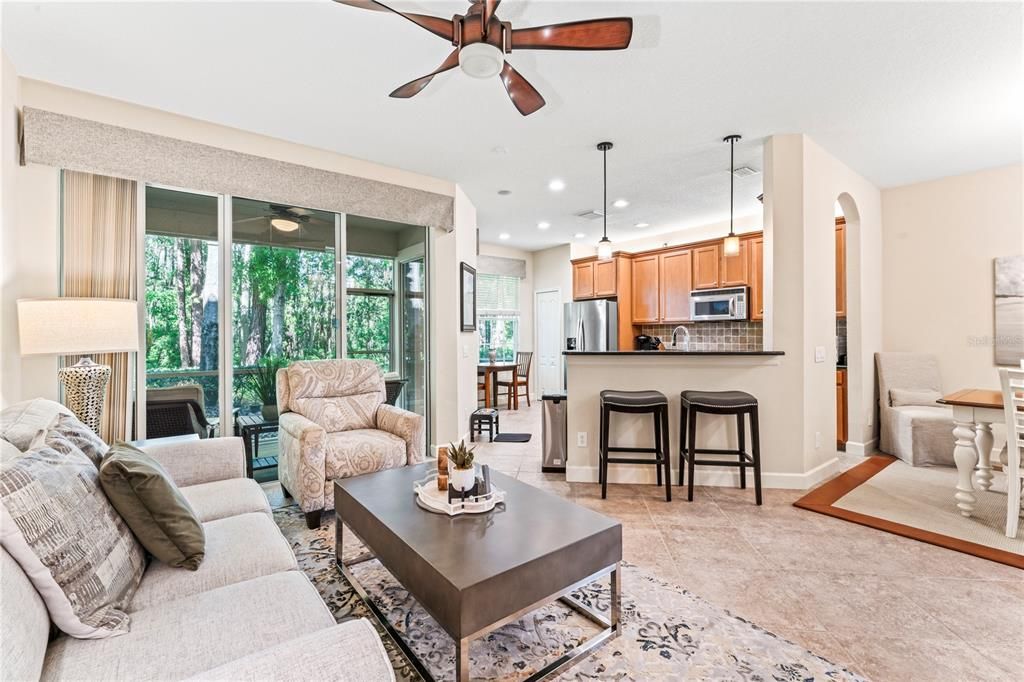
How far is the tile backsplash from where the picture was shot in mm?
5598

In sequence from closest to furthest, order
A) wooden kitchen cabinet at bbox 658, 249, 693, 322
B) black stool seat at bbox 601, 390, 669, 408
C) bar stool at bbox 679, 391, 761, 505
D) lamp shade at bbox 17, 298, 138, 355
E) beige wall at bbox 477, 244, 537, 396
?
lamp shade at bbox 17, 298, 138, 355
bar stool at bbox 679, 391, 761, 505
black stool seat at bbox 601, 390, 669, 408
wooden kitchen cabinet at bbox 658, 249, 693, 322
beige wall at bbox 477, 244, 537, 396

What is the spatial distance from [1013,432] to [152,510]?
12.5 feet

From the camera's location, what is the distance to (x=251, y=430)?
3.58m

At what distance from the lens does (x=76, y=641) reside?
1.06 m

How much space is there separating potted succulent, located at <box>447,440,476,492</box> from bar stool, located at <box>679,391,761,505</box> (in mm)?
1904


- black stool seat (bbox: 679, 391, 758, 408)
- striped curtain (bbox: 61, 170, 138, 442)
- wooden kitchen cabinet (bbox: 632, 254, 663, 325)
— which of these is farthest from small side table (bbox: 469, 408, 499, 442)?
striped curtain (bbox: 61, 170, 138, 442)

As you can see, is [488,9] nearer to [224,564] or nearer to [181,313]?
[224,564]

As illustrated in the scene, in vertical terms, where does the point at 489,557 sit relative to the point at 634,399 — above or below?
below

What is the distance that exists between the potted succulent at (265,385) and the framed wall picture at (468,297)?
170cm

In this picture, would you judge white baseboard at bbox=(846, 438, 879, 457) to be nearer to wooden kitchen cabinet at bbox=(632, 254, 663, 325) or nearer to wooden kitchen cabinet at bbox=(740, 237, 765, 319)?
wooden kitchen cabinet at bbox=(740, 237, 765, 319)

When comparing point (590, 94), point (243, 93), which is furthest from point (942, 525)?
point (243, 93)

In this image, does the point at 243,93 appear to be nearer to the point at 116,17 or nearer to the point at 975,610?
the point at 116,17

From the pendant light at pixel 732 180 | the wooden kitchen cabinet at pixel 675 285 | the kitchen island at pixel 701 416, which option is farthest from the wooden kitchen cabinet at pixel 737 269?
the kitchen island at pixel 701 416

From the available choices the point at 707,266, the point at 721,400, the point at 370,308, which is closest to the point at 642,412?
the point at 721,400
